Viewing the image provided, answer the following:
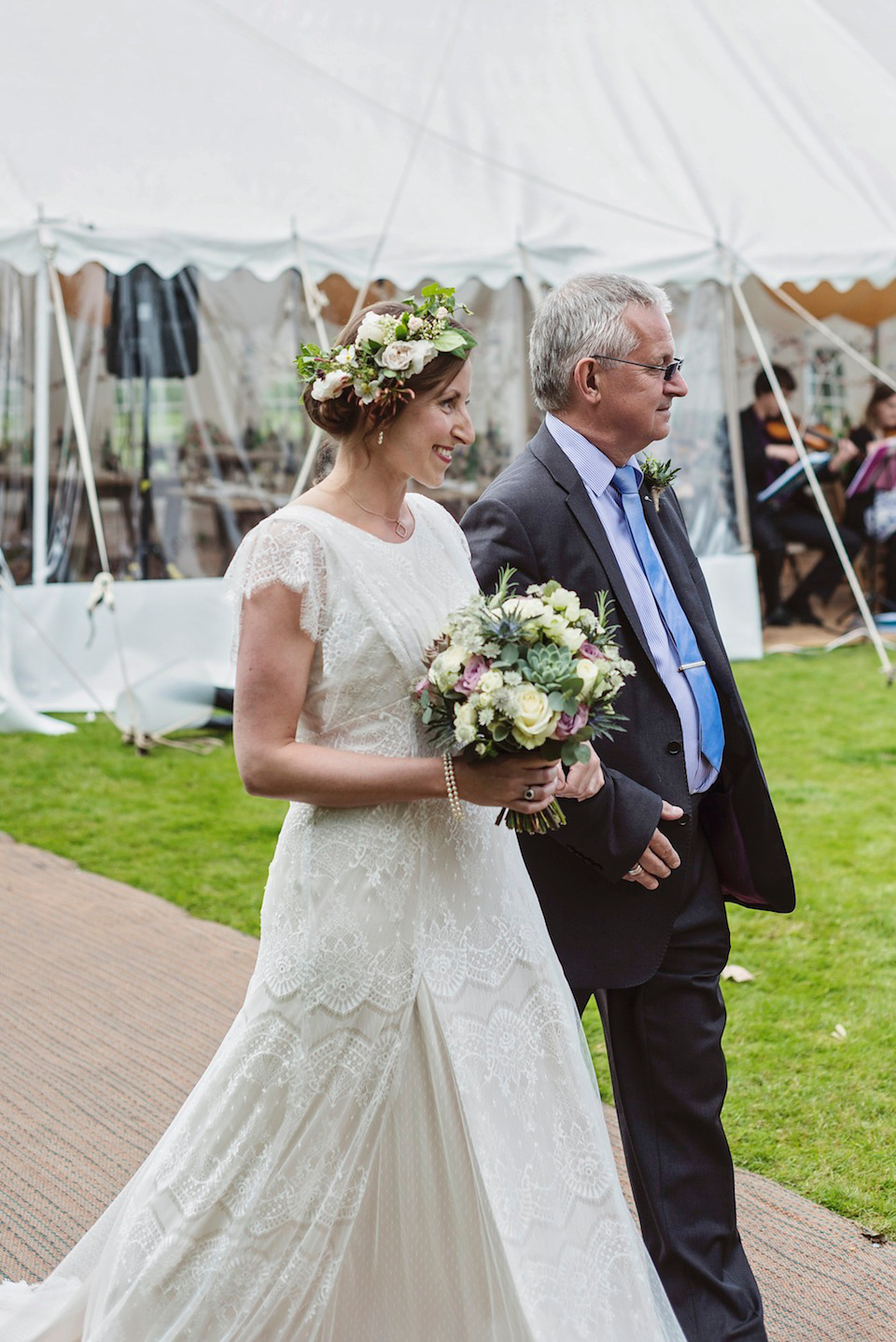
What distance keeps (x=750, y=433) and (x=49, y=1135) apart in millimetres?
9605

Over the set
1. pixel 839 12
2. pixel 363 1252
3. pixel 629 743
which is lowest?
pixel 363 1252

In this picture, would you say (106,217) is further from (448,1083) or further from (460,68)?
(448,1083)

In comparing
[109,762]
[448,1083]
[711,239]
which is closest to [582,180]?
[711,239]

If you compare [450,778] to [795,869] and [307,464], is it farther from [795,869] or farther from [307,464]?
→ [307,464]

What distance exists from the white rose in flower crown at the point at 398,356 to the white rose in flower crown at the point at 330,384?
→ 76mm

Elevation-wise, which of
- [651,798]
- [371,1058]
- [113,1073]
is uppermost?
[651,798]

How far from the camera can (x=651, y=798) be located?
8.76ft

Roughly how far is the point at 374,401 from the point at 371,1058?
1.11m

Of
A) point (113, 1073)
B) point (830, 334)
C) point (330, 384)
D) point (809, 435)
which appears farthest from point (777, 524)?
point (330, 384)

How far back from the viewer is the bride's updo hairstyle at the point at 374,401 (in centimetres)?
245

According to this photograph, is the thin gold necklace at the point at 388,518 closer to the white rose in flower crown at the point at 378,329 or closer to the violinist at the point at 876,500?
the white rose in flower crown at the point at 378,329

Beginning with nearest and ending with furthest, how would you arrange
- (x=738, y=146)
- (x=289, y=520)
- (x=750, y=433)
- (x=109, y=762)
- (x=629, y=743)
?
(x=289, y=520) → (x=629, y=743) → (x=109, y=762) → (x=738, y=146) → (x=750, y=433)

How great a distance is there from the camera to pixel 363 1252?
2.44 meters

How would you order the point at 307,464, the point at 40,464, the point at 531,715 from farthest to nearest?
1. the point at 307,464
2. the point at 40,464
3. the point at 531,715
